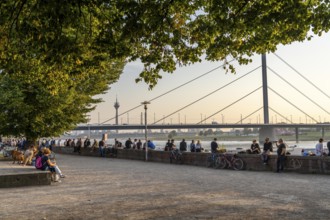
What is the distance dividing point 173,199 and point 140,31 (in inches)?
184

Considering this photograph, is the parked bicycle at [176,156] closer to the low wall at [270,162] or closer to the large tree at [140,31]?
the low wall at [270,162]

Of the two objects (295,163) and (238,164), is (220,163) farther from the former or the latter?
(295,163)

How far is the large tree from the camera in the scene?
9211 mm

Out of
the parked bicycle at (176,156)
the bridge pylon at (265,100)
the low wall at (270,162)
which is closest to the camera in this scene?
the low wall at (270,162)

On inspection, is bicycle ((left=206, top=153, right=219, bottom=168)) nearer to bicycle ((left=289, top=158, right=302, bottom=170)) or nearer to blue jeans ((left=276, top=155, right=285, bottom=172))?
blue jeans ((left=276, top=155, right=285, bottom=172))

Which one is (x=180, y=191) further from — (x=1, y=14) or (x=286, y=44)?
(x=1, y=14)

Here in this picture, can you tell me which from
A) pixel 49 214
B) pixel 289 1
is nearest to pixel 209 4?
pixel 289 1

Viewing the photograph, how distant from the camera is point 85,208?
383 inches

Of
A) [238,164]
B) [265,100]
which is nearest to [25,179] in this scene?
[238,164]

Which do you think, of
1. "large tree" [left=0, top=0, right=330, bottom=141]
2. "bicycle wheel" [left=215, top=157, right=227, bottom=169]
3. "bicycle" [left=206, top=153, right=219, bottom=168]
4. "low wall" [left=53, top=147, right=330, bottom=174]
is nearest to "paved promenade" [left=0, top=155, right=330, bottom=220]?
"low wall" [left=53, top=147, right=330, bottom=174]

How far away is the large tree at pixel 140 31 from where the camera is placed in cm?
921

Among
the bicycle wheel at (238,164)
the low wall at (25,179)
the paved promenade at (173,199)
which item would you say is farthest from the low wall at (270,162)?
the low wall at (25,179)

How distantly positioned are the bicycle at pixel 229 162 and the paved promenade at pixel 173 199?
4024 millimetres

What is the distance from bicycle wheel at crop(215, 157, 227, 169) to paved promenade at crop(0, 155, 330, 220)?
4581mm
